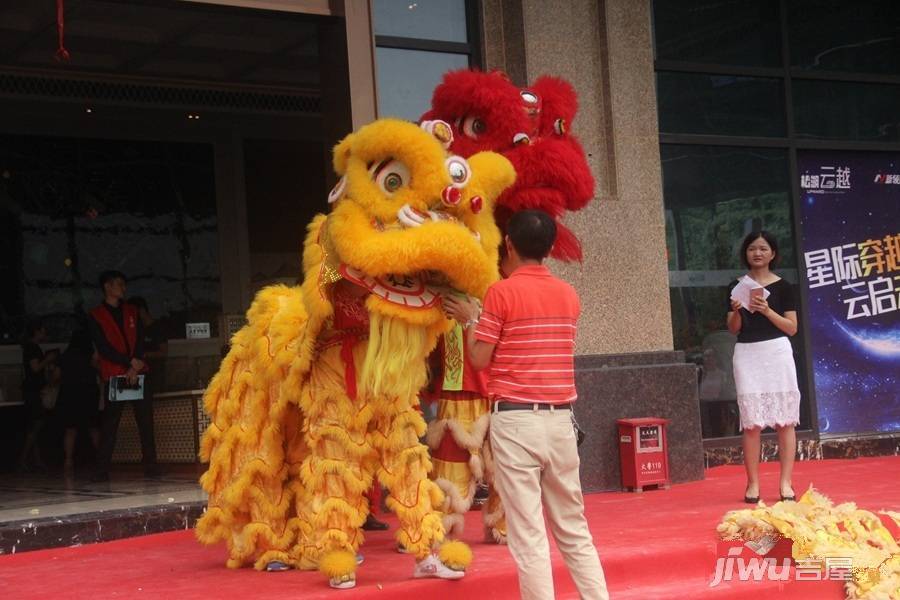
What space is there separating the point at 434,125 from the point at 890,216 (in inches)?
272

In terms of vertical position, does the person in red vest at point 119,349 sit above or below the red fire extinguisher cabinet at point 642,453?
above

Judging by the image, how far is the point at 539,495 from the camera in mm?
4844

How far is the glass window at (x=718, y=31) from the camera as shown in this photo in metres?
9.97

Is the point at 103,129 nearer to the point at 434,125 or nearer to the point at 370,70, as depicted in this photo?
the point at 370,70

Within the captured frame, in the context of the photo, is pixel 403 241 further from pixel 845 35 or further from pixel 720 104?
pixel 845 35

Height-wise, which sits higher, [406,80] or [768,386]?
[406,80]

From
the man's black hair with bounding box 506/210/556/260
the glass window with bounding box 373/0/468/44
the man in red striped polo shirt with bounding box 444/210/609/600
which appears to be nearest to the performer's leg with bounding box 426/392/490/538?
the man in red striped polo shirt with bounding box 444/210/609/600

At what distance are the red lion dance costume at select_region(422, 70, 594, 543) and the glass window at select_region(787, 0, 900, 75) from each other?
4.89 meters

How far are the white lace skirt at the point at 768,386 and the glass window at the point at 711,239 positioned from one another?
2.15 meters

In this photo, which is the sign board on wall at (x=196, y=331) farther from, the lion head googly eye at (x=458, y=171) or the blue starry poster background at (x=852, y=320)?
the lion head googly eye at (x=458, y=171)

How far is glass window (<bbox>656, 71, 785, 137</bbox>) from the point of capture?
9.96 meters

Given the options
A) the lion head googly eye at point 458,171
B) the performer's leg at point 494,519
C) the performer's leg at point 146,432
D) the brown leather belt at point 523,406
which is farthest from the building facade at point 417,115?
the brown leather belt at point 523,406

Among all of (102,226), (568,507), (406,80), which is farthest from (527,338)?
(102,226)

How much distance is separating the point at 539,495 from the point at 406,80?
430 centimetres
